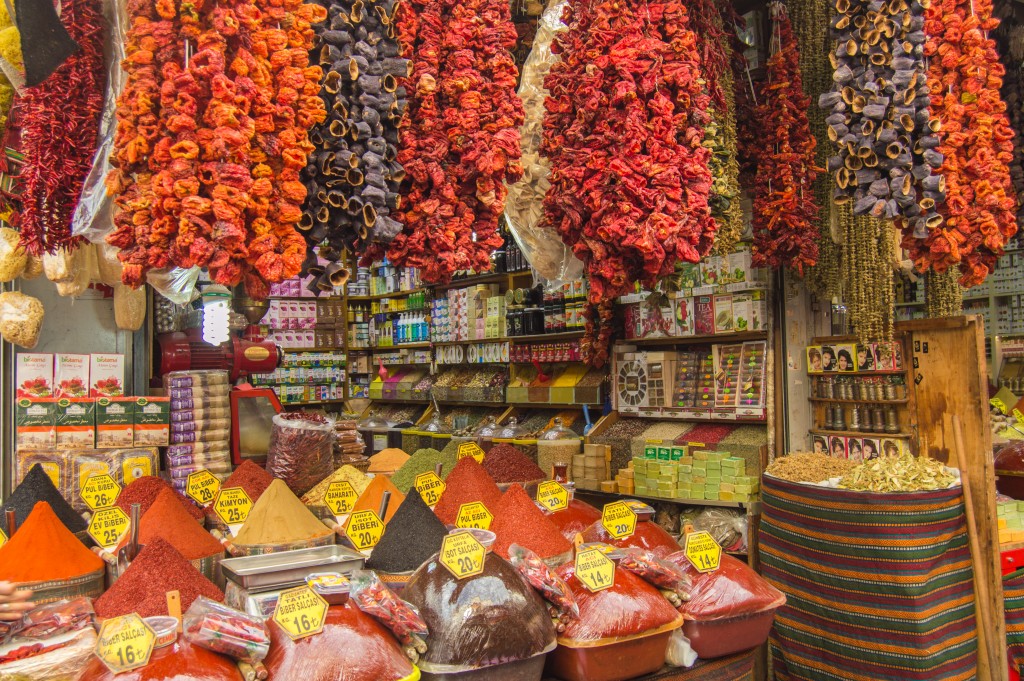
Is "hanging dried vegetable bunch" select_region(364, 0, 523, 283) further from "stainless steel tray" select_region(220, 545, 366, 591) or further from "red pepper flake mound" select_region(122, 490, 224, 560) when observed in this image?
"red pepper flake mound" select_region(122, 490, 224, 560)

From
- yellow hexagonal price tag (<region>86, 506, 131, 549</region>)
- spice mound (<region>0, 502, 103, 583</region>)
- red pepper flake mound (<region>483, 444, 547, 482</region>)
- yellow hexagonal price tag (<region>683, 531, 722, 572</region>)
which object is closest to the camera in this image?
spice mound (<region>0, 502, 103, 583</region>)

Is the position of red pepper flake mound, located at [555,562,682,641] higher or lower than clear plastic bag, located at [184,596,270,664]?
lower

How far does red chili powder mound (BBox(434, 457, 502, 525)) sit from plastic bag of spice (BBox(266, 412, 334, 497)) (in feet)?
3.09

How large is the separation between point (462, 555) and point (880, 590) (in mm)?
1510

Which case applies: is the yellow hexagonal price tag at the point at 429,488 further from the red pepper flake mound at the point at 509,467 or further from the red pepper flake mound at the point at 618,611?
the red pepper flake mound at the point at 618,611

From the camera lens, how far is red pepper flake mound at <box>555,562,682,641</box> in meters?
1.40

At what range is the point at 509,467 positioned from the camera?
2656 millimetres

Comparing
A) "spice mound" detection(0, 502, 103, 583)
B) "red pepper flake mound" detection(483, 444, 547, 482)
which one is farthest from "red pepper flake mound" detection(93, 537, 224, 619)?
"red pepper flake mound" detection(483, 444, 547, 482)

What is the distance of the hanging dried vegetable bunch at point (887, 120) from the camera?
1924mm

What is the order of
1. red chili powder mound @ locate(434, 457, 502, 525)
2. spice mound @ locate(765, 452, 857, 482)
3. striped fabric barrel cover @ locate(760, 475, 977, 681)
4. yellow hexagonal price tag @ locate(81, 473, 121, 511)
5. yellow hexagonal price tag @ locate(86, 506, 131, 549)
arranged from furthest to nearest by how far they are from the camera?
spice mound @ locate(765, 452, 857, 482) < yellow hexagonal price tag @ locate(81, 473, 121, 511) < striped fabric barrel cover @ locate(760, 475, 977, 681) < red chili powder mound @ locate(434, 457, 502, 525) < yellow hexagonal price tag @ locate(86, 506, 131, 549)

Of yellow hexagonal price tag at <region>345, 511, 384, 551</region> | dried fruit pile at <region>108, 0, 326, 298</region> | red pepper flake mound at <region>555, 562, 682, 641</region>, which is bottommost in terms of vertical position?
red pepper flake mound at <region>555, 562, 682, 641</region>

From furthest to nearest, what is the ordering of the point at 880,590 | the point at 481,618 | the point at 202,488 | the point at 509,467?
the point at 509,467 → the point at 202,488 → the point at 880,590 → the point at 481,618

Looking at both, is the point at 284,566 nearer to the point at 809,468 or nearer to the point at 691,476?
the point at 809,468

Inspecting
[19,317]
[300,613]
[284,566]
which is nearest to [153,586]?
[284,566]
